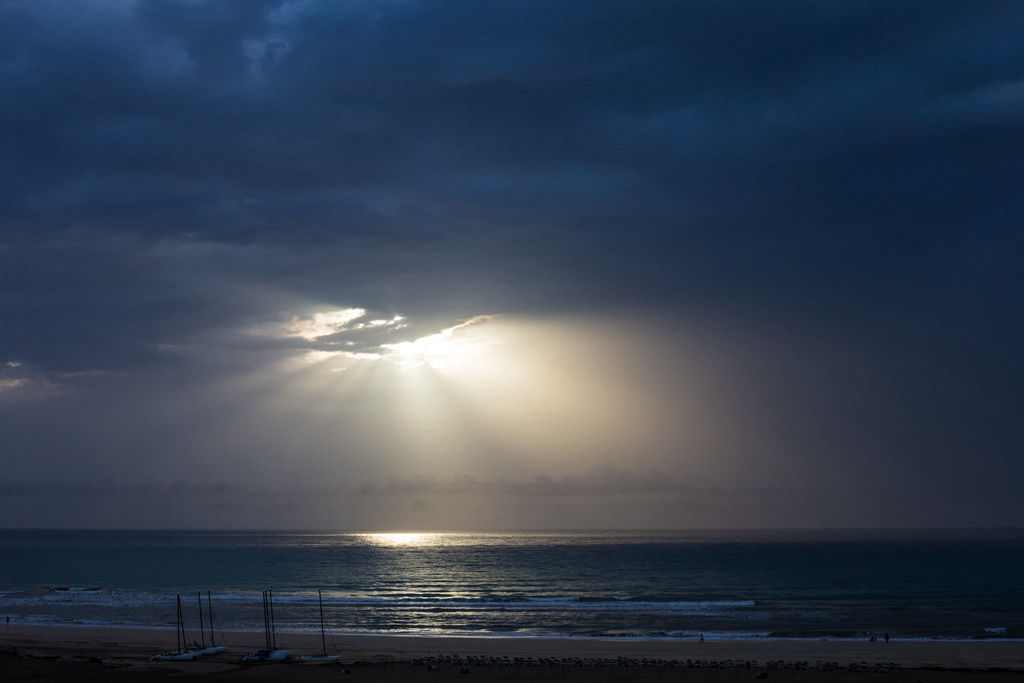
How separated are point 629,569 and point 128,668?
73706 millimetres

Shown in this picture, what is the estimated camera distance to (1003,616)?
52.1 m

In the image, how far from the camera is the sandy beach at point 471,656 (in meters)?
30.7

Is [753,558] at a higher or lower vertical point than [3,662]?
lower

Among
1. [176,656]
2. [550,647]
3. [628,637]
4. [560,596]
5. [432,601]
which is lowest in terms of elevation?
[560,596]

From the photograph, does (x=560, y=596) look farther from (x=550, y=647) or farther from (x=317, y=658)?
(x=317, y=658)

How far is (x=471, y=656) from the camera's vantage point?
3584 centimetres

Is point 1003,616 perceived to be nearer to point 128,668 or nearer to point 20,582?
point 128,668

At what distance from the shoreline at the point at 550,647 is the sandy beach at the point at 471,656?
5 cm

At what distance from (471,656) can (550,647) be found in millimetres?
5213

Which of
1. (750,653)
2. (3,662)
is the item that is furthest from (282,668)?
(750,653)

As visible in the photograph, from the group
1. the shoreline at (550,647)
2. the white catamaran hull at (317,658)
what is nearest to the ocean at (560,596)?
the shoreline at (550,647)

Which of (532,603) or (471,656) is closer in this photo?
(471,656)

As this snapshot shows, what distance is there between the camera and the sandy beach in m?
30.7

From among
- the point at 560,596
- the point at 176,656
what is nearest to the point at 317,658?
the point at 176,656
